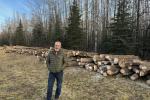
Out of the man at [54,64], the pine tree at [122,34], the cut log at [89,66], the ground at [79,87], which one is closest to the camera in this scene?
the man at [54,64]

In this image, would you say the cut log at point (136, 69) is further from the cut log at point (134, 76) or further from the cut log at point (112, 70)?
the cut log at point (112, 70)

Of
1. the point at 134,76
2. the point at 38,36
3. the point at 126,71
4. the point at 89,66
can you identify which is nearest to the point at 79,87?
the point at 126,71

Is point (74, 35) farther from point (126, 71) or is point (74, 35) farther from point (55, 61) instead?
point (55, 61)

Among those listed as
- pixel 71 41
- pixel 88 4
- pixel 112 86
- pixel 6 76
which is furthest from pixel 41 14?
pixel 112 86

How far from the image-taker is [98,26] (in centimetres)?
4088

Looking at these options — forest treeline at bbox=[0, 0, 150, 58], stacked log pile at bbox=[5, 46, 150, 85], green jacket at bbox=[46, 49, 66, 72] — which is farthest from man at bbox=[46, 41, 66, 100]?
forest treeline at bbox=[0, 0, 150, 58]

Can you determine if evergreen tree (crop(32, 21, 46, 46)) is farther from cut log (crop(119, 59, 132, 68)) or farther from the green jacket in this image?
the green jacket

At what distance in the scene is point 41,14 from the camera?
193ft

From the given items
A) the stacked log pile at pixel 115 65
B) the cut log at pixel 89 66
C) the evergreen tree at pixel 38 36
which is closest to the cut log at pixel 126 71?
the stacked log pile at pixel 115 65

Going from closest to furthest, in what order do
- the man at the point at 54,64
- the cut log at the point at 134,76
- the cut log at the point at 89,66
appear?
the man at the point at 54,64, the cut log at the point at 134,76, the cut log at the point at 89,66

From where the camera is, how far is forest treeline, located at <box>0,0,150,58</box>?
79.9ft

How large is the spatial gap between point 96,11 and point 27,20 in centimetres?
4442

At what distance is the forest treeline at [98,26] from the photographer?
2434 centimetres

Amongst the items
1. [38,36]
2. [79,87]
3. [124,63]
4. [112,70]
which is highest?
[38,36]
